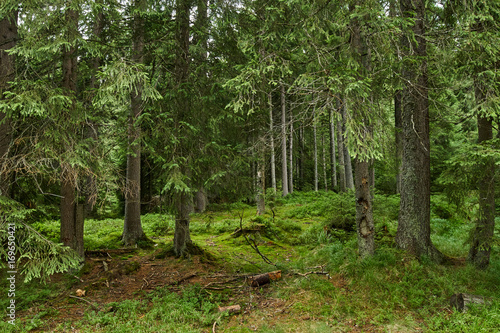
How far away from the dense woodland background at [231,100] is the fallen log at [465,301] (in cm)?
148

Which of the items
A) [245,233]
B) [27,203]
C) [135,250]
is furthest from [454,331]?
[27,203]

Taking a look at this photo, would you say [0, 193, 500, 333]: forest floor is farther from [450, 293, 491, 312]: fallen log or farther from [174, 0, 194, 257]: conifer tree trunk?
[174, 0, 194, 257]: conifer tree trunk

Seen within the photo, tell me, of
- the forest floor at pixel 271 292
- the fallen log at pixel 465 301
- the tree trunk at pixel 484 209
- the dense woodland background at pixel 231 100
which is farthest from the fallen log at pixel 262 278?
the tree trunk at pixel 484 209

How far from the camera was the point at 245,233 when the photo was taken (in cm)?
1081

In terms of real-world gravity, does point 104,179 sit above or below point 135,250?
above

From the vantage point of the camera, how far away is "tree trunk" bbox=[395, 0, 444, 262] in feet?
22.1

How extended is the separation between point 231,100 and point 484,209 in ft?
18.7

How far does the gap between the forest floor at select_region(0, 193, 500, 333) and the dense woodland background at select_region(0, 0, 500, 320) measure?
0.62 metres

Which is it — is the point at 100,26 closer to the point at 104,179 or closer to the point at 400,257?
the point at 104,179

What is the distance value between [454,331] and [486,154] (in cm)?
286

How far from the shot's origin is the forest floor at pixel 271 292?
504cm

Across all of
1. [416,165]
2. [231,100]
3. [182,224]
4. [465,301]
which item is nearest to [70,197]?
[182,224]

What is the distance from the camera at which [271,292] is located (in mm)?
6547

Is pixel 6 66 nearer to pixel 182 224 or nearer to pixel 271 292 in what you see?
pixel 182 224
